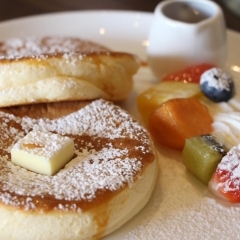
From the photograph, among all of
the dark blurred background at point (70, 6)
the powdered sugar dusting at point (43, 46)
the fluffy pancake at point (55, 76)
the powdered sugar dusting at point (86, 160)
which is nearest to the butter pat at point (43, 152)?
the powdered sugar dusting at point (86, 160)

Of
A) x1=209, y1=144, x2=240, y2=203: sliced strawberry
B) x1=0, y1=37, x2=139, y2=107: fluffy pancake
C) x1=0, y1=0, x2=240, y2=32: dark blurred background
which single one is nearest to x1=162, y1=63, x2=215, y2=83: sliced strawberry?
x1=0, y1=37, x2=139, y2=107: fluffy pancake

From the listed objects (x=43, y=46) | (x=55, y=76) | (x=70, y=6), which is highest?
(x=55, y=76)

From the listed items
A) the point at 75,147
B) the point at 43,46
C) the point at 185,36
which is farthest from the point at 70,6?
the point at 75,147

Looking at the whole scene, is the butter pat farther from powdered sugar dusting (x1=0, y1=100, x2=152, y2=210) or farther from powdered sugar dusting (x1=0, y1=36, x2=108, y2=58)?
powdered sugar dusting (x1=0, y1=36, x2=108, y2=58)

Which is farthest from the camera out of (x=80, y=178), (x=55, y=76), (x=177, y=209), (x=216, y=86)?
(x=216, y=86)

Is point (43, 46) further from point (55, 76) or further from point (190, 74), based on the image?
point (190, 74)

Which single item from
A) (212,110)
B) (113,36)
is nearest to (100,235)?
(212,110)
